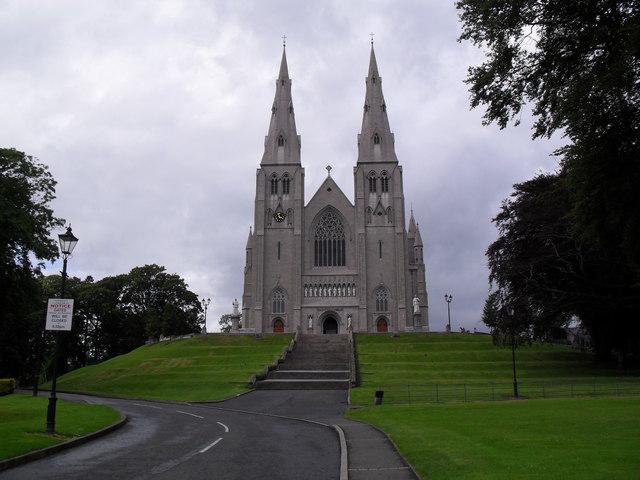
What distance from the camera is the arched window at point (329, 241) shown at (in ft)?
245

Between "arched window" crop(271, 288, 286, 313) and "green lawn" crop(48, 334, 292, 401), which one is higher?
"arched window" crop(271, 288, 286, 313)

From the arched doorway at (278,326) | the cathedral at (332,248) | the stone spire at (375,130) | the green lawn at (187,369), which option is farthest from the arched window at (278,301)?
the stone spire at (375,130)

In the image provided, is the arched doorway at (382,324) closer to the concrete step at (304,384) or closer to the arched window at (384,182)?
the arched window at (384,182)

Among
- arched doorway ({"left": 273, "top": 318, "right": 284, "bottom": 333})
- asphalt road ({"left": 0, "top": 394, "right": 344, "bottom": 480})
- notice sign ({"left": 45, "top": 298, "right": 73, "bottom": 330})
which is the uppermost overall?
arched doorway ({"left": 273, "top": 318, "right": 284, "bottom": 333})

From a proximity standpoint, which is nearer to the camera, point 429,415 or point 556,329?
point 429,415

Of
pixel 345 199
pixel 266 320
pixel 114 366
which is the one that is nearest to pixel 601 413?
pixel 114 366

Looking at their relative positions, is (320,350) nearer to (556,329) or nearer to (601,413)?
(556,329)

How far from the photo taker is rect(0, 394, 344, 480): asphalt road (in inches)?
425

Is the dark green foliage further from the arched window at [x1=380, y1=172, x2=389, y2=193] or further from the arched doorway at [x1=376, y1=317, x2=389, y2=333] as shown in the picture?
the arched window at [x1=380, y1=172, x2=389, y2=193]

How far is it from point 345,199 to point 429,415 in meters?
58.1

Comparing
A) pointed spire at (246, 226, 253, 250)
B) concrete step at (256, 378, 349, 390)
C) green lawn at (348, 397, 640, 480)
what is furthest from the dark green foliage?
pointed spire at (246, 226, 253, 250)

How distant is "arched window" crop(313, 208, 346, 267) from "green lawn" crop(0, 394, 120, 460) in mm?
50218

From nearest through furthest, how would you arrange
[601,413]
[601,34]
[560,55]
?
[601,34] → [560,55] → [601,413]

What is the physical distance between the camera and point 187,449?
45.8 ft
